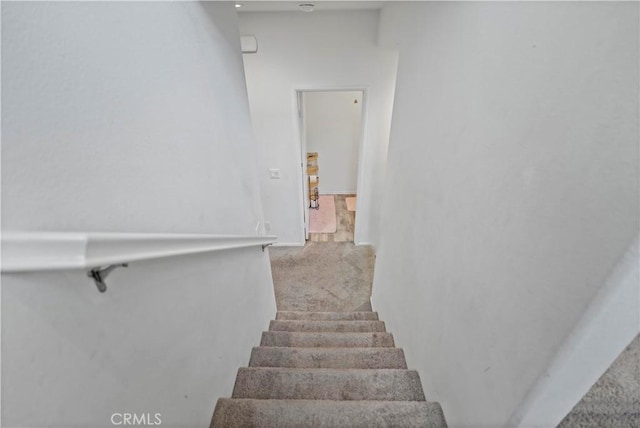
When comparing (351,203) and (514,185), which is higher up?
(514,185)

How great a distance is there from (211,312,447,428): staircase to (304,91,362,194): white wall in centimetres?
367

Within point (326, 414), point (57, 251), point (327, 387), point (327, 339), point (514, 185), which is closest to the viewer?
point (57, 251)

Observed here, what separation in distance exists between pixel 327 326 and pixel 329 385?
30.8 inches

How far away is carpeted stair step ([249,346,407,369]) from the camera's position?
159 centimetres

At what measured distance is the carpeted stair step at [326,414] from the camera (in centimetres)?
111

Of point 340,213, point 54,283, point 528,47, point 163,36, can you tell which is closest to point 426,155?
point 528,47

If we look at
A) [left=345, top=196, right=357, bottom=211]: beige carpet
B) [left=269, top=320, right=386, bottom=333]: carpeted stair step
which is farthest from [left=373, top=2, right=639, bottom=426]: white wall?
[left=345, top=196, right=357, bottom=211]: beige carpet

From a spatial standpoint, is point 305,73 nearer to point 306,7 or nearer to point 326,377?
point 306,7

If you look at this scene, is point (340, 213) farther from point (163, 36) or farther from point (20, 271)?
point (20, 271)

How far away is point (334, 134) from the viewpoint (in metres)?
5.15

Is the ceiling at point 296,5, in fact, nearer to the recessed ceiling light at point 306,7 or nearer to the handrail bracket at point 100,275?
the recessed ceiling light at point 306,7

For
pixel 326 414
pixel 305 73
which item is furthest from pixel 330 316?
pixel 305 73

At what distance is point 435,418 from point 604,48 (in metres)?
1.30

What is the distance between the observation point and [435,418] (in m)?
1.10
